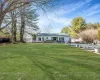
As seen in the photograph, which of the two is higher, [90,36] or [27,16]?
[27,16]

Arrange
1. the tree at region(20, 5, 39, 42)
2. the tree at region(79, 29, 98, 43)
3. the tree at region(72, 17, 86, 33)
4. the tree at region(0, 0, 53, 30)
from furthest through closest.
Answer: the tree at region(72, 17, 86, 33) → the tree at region(79, 29, 98, 43) → the tree at region(20, 5, 39, 42) → the tree at region(0, 0, 53, 30)

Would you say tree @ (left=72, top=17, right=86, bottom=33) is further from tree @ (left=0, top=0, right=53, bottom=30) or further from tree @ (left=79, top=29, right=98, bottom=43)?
tree @ (left=0, top=0, right=53, bottom=30)

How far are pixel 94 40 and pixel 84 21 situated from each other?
2389 cm

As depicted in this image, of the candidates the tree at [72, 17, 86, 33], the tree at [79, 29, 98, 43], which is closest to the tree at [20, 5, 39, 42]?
the tree at [79, 29, 98, 43]

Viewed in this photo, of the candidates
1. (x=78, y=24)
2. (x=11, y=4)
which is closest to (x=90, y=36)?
(x=78, y=24)

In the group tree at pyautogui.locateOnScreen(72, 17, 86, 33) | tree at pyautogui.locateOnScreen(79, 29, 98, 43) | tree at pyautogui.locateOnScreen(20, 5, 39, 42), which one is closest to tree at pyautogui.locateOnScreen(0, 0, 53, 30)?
tree at pyautogui.locateOnScreen(20, 5, 39, 42)

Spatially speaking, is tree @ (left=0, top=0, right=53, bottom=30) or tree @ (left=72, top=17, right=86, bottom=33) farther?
tree @ (left=72, top=17, right=86, bottom=33)

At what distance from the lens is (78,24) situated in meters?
72.4

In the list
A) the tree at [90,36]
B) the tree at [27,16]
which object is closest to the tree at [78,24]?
the tree at [90,36]

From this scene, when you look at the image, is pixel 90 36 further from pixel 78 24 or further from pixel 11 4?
pixel 11 4

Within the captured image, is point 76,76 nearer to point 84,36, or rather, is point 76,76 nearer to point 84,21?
point 84,36

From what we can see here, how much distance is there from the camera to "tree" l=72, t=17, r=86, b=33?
236 feet

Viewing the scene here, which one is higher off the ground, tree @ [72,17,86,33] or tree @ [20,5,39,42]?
tree @ [72,17,86,33]

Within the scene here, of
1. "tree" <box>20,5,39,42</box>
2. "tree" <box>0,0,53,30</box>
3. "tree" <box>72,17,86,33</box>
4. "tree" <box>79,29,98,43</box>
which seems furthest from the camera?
"tree" <box>72,17,86,33</box>
